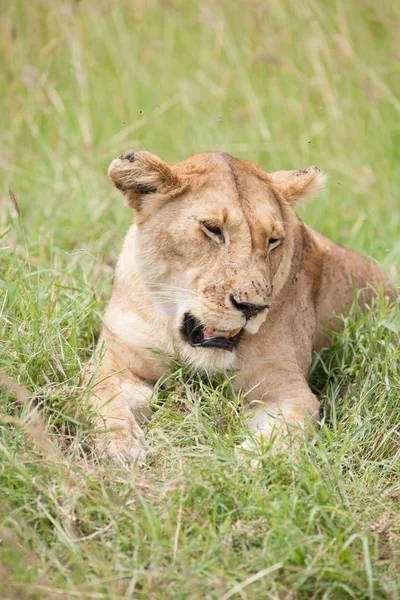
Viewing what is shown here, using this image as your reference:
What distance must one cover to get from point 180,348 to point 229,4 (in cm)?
435

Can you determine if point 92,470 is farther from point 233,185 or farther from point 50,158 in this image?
point 50,158

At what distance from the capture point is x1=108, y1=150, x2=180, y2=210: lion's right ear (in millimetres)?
3451

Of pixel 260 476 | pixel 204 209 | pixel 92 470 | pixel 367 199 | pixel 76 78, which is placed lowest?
pixel 367 199

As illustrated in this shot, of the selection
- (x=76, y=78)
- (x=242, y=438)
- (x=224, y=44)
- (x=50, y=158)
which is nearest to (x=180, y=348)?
(x=242, y=438)

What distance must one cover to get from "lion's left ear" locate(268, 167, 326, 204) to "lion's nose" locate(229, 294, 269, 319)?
2.39ft

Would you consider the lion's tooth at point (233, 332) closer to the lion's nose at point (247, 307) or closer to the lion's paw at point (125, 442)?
the lion's nose at point (247, 307)

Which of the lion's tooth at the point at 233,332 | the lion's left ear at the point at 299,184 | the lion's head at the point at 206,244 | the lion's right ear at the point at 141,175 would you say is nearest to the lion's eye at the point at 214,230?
the lion's head at the point at 206,244

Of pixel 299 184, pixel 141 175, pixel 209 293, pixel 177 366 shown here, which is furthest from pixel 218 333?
pixel 299 184

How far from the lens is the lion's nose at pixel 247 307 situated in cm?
320

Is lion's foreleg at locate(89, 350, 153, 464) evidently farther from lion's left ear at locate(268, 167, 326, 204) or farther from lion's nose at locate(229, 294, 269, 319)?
lion's left ear at locate(268, 167, 326, 204)

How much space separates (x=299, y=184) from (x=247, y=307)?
820 mm

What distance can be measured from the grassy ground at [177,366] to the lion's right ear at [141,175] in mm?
478

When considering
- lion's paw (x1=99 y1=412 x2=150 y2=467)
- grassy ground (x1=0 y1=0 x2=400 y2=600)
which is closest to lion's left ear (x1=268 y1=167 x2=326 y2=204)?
grassy ground (x1=0 y1=0 x2=400 y2=600)

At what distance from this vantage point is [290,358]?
3719mm
